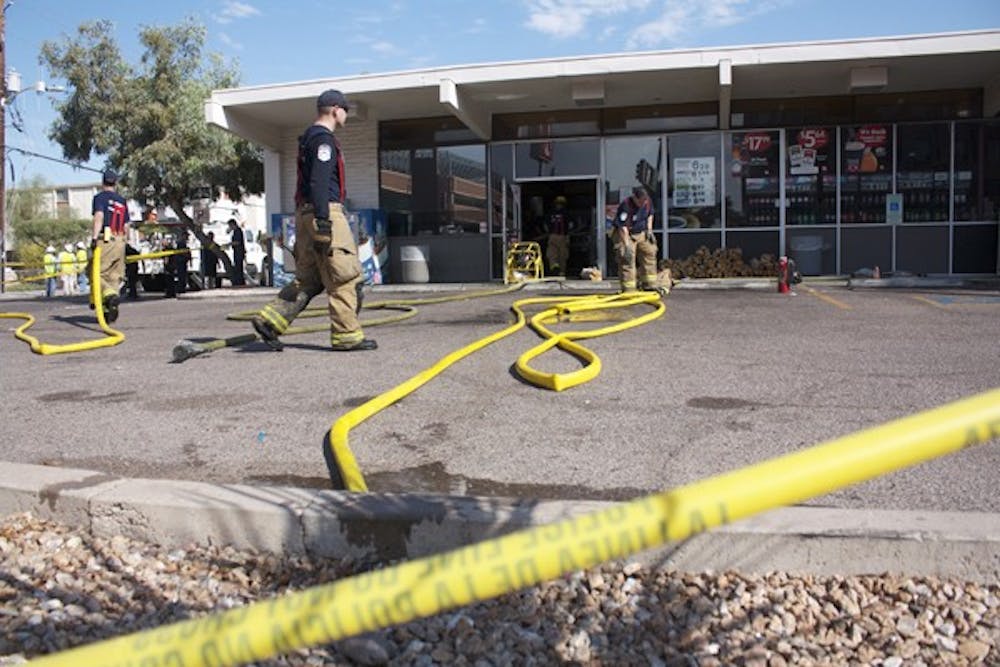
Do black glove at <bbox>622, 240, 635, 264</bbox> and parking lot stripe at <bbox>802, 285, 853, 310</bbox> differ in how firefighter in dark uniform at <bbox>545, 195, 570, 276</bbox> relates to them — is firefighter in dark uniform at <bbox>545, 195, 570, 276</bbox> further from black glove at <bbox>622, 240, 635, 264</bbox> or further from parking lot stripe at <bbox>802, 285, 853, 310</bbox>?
black glove at <bbox>622, 240, 635, 264</bbox>

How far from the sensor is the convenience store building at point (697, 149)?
48.9ft

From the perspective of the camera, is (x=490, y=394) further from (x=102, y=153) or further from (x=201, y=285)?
(x=102, y=153)

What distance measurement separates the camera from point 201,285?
20.8m

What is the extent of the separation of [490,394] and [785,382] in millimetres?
1963

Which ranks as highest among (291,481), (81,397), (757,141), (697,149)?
(757,141)

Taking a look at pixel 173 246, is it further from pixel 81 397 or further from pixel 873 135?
pixel 81 397

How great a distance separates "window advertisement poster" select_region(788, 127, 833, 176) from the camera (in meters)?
15.9

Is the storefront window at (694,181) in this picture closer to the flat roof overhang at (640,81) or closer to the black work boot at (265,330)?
the flat roof overhang at (640,81)

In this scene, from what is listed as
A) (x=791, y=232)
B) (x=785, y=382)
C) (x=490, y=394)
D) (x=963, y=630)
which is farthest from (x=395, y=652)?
(x=791, y=232)

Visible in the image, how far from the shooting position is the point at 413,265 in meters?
17.1

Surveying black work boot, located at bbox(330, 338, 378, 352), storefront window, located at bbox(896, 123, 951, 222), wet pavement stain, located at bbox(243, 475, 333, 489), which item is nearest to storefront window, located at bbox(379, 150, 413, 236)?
storefront window, located at bbox(896, 123, 951, 222)

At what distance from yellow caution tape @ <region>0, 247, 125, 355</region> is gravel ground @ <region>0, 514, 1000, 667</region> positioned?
5.16m

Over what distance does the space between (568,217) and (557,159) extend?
312 cm

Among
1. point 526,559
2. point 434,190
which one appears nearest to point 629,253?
point 434,190
